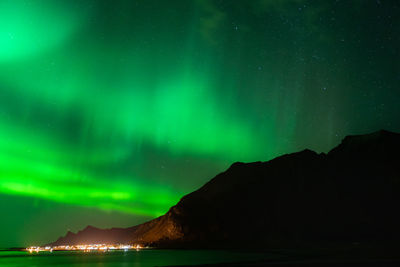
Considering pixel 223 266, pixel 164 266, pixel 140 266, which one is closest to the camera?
pixel 223 266

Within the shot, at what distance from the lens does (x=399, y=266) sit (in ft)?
222

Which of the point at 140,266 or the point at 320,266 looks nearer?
the point at 320,266

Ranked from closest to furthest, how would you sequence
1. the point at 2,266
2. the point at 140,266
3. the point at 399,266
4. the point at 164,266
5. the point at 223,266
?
the point at 399,266, the point at 223,266, the point at 164,266, the point at 140,266, the point at 2,266

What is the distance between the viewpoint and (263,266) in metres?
74.6

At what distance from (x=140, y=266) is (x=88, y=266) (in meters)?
13.5

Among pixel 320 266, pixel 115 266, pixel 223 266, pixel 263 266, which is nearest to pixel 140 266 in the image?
pixel 115 266

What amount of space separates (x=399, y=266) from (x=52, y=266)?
84773 mm

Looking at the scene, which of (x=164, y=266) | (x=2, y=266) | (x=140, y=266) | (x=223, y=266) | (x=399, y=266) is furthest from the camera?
(x=2, y=266)

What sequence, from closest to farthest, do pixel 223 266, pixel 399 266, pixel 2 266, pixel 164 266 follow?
1. pixel 399 266
2. pixel 223 266
3. pixel 164 266
4. pixel 2 266

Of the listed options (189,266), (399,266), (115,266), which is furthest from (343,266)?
(115,266)

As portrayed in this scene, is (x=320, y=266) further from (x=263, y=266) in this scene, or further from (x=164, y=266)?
(x=164, y=266)

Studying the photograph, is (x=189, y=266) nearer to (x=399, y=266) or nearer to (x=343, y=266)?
(x=343, y=266)

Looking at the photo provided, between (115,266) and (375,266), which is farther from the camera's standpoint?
(115,266)

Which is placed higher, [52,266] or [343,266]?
[52,266]
